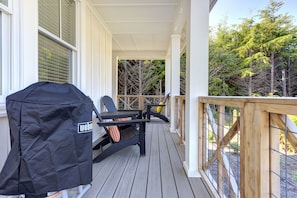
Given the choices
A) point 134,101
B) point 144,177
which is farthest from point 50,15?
point 134,101

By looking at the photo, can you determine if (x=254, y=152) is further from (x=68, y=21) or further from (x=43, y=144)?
(x=68, y=21)

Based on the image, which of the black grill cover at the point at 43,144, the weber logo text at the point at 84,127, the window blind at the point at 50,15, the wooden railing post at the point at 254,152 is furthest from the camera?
the window blind at the point at 50,15

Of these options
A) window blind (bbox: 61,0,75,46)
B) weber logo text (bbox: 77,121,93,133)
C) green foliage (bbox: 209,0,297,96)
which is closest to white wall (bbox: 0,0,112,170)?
window blind (bbox: 61,0,75,46)

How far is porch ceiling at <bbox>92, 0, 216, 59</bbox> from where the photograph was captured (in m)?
3.86

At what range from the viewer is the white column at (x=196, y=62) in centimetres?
261

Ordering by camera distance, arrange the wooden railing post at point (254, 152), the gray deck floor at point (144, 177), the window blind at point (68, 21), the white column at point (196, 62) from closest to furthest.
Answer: the wooden railing post at point (254, 152), the gray deck floor at point (144, 177), the white column at point (196, 62), the window blind at point (68, 21)

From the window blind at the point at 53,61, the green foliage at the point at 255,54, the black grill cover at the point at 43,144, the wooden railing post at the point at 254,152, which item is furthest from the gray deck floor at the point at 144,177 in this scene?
the green foliage at the point at 255,54

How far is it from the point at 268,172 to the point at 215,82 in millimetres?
10450

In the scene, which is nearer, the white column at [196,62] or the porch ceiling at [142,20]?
the white column at [196,62]

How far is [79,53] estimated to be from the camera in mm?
3424

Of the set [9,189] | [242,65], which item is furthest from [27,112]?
[242,65]

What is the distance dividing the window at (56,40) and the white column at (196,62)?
1.64 meters

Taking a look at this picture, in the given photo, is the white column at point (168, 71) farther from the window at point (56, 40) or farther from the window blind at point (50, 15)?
the window blind at point (50, 15)

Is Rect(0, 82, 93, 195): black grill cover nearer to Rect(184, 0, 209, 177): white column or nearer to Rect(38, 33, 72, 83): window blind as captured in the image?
Rect(38, 33, 72, 83): window blind
